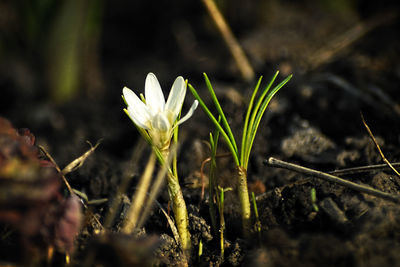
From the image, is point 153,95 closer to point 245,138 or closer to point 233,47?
point 245,138

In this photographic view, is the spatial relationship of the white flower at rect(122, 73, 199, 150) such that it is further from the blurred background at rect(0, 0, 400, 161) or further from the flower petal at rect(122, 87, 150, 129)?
the blurred background at rect(0, 0, 400, 161)

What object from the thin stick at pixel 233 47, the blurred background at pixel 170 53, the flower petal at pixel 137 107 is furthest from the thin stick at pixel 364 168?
the thin stick at pixel 233 47

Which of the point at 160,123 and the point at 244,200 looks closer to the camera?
the point at 160,123

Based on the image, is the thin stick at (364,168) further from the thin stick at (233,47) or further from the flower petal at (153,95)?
the thin stick at (233,47)

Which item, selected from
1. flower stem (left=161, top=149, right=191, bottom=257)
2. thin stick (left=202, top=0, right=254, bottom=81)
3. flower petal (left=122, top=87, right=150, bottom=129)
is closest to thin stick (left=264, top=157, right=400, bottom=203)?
flower stem (left=161, top=149, right=191, bottom=257)

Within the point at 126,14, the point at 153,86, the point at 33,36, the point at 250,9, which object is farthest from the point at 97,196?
the point at 126,14

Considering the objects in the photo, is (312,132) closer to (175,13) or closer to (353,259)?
(353,259)

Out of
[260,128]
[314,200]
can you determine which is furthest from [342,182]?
[260,128]
